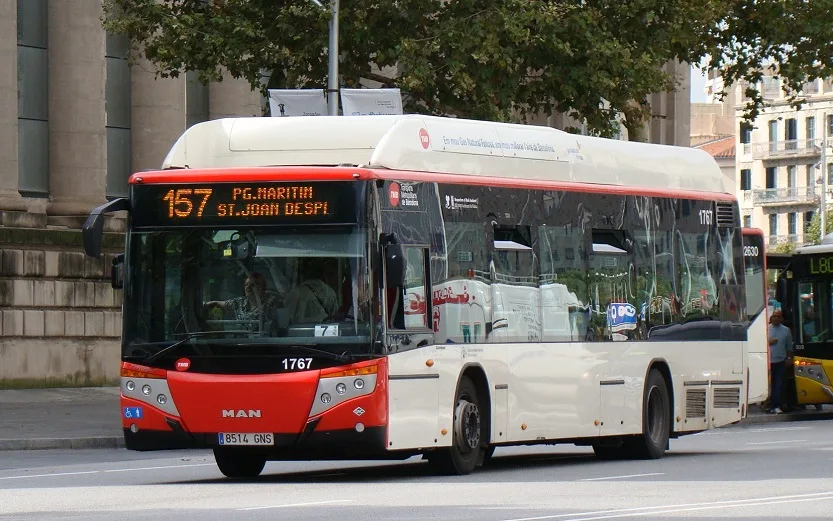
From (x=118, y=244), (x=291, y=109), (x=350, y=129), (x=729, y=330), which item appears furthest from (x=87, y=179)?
(x=350, y=129)

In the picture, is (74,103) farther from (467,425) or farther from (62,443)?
(467,425)

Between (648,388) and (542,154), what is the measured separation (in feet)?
9.70

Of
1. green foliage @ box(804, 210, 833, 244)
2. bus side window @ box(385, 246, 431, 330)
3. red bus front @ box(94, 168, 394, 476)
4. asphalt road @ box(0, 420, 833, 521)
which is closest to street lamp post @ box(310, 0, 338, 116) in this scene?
asphalt road @ box(0, 420, 833, 521)

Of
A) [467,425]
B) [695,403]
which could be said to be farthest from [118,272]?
[695,403]

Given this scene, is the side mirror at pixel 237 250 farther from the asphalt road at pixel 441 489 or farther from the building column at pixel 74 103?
the building column at pixel 74 103

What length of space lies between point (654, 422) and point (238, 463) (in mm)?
5010

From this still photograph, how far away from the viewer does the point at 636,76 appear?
2989 cm

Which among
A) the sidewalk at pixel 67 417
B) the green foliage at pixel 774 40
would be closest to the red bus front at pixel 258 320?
the sidewalk at pixel 67 417

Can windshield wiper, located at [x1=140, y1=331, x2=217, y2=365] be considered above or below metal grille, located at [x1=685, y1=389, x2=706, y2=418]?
above

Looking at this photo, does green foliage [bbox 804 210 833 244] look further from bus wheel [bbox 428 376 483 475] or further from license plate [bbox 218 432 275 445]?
license plate [bbox 218 432 275 445]

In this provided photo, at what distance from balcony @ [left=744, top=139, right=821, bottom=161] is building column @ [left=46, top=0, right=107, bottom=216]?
3643 inches

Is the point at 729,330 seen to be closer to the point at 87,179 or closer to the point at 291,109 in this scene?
the point at 291,109

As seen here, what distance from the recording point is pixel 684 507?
14.2m

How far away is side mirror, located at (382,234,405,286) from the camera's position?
16.8m
